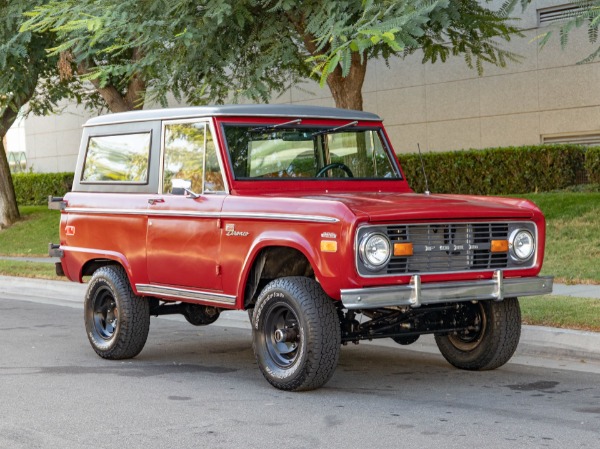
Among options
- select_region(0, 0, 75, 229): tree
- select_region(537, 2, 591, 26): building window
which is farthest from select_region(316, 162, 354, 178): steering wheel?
select_region(537, 2, 591, 26): building window

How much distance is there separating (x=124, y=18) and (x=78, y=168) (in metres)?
4.76

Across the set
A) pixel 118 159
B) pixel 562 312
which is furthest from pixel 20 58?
pixel 562 312

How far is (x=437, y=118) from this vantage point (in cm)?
2358

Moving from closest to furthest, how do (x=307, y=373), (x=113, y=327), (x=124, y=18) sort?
(x=307, y=373), (x=113, y=327), (x=124, y=18)

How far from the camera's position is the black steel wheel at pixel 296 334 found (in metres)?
7.53

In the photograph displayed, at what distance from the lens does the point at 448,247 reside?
7.83 m

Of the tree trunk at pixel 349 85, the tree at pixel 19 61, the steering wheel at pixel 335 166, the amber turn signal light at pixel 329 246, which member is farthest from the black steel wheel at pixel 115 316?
the tree at pixel 19 61

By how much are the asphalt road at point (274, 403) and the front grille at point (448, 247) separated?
92 cm

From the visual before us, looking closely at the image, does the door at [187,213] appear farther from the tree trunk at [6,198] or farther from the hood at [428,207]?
the tree trunk at [6,198]

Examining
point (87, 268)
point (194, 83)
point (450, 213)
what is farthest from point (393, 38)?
point (194, 83)

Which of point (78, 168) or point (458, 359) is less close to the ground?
point (78, 168)

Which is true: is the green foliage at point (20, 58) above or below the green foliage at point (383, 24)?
above

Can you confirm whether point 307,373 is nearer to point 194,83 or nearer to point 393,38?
point 393,38

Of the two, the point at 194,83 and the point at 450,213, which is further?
the point at 194,83
